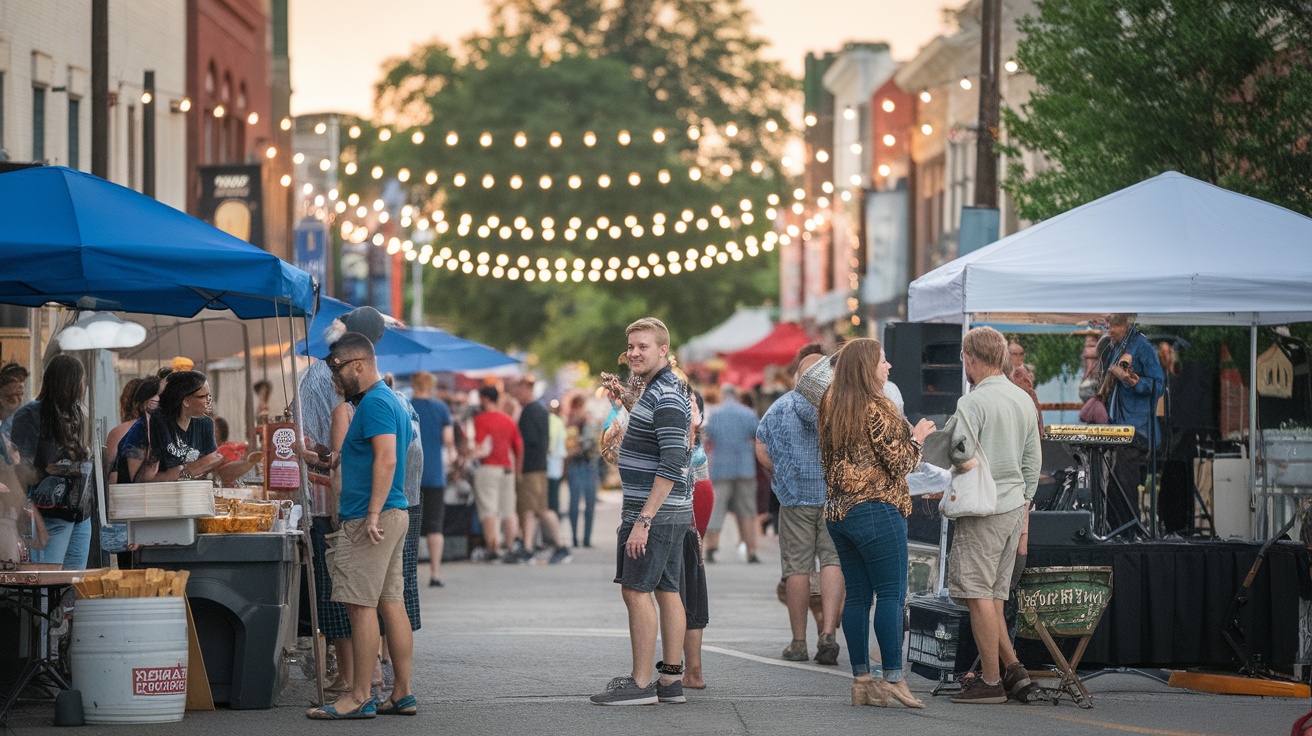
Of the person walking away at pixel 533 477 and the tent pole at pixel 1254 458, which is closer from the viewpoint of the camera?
the tent pole at pixel 1254 458

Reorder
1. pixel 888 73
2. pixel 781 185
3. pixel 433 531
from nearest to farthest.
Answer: pixel 433 531 < pixel 888 73 < pixel 781 185

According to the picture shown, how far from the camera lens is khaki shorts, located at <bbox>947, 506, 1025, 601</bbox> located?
930 cm

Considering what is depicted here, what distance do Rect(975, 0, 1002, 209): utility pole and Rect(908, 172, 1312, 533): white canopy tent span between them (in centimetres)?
655

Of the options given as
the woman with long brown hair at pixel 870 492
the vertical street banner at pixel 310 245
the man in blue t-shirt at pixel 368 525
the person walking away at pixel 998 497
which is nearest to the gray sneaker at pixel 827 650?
the person walking away at pixel 998 497

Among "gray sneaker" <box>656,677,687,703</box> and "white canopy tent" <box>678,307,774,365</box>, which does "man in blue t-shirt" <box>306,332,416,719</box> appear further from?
"white canopy tent" <box>678,307,774,365</box>

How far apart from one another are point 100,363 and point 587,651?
5.42 metres

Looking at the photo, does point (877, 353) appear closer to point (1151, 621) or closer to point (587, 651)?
point (1151, 621)

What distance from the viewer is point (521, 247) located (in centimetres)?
5297

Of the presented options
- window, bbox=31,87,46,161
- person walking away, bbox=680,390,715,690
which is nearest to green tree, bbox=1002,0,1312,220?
person walking away, bbox=680,390,715,690

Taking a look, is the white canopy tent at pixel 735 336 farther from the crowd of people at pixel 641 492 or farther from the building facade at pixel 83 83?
the crowd of people at pixel 641 492

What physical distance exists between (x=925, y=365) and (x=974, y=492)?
3762 mm

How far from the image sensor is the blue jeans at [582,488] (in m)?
23.3

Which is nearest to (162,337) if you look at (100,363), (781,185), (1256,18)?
(100,363)

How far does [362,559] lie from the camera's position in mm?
8789
